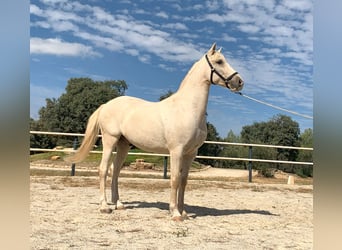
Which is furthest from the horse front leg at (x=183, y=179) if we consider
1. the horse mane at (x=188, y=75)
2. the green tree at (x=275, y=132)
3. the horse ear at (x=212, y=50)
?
the green tree at (x=275, y=132)

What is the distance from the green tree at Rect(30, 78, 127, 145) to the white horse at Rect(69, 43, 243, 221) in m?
22.0

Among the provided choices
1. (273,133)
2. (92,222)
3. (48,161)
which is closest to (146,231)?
(92,222)

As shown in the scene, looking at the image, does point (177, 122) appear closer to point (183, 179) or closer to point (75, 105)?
point (183, 179)

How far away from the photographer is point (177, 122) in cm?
368

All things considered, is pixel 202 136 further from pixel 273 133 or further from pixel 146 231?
pixel 273 133

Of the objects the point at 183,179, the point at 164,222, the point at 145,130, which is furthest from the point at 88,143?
the point at 164,222

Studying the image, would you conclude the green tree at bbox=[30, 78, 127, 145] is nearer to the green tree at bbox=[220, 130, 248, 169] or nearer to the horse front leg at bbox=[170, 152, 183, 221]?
the green tree at bbox=[220, 130, 248, 169]

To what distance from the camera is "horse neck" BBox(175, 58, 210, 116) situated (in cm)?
377

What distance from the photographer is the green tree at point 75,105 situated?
26359 mm

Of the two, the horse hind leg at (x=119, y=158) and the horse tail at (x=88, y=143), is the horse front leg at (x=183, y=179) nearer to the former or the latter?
the horse hind leg at (x=119, y=158)

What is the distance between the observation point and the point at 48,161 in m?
11.5

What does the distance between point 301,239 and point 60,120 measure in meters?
26.4

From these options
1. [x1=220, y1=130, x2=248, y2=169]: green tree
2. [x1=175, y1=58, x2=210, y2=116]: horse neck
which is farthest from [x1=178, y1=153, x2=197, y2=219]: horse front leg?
[x1=220, y1=130, x2=248, y2=169]: green tree

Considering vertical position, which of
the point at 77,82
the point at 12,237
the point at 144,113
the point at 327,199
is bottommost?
the point at 12,237
